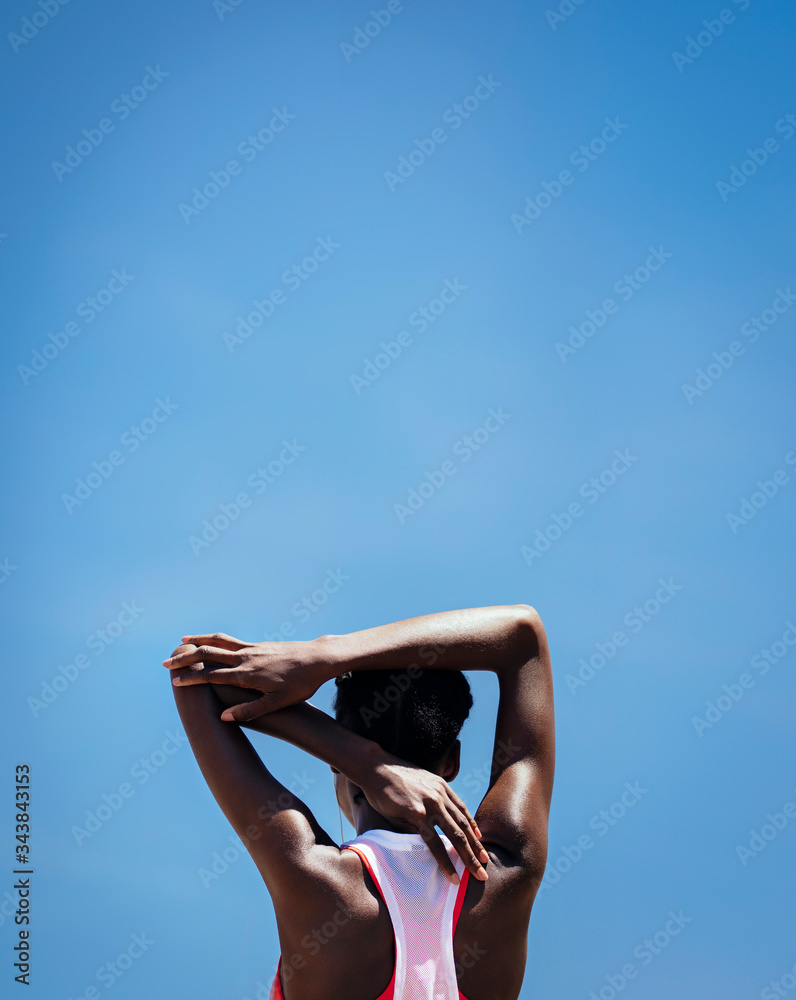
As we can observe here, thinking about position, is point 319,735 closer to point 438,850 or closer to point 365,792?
point 365,792

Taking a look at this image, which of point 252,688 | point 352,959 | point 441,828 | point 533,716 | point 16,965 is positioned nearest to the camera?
point 352,959

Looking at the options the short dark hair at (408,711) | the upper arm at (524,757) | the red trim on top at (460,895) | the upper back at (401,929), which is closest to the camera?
the upper back at (401,929)

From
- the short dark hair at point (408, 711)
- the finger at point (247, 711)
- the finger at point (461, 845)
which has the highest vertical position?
the finger at point (247, 711)

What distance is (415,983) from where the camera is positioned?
2119 millimetres

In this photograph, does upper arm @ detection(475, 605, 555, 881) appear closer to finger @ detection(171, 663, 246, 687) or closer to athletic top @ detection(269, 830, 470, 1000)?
athletic top @ detection(269, 830, 470, 1000)

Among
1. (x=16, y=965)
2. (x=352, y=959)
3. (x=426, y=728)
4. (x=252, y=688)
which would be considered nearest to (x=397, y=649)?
(x=426, y=728)

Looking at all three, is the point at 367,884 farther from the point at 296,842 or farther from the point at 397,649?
the point at 397,649

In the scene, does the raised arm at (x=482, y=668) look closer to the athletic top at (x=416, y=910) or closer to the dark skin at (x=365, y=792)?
the dark skin at (x=365, y=792)

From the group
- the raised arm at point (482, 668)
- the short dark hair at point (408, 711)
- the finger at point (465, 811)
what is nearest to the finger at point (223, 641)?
the raised arm at point (482, 668)

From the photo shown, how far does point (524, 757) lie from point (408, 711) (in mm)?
355

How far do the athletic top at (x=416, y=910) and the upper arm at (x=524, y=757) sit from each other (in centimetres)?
19

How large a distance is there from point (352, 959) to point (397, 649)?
793 millimetres

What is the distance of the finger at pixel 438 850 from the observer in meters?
2.23

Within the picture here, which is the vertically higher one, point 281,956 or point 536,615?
point 536,615
